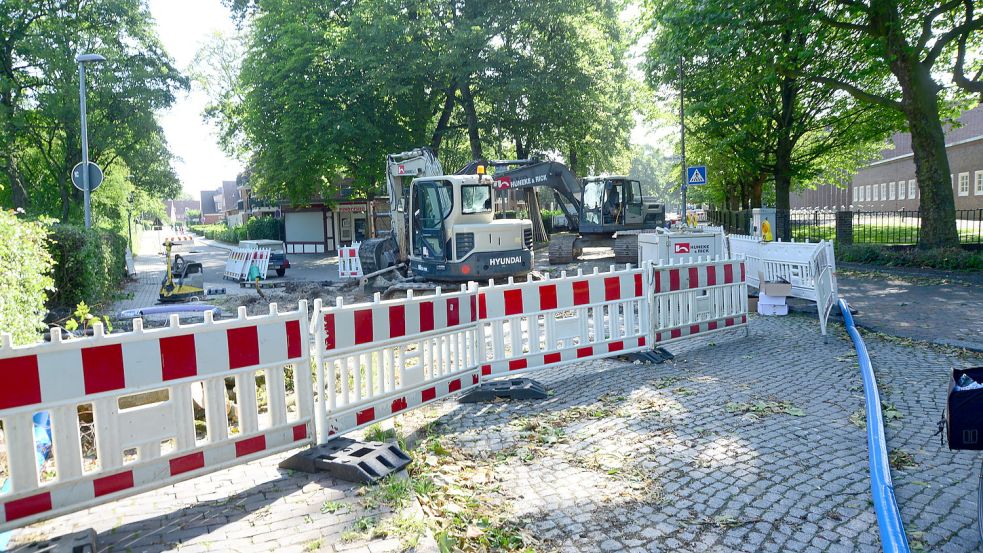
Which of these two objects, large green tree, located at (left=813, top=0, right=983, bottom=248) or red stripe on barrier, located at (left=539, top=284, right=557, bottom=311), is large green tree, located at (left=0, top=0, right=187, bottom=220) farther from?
red stripe on barrier, located at (left=539, top=284, right=557, bottom=311)

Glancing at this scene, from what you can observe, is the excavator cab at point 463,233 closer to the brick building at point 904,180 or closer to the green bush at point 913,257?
the green bush at point 913,257

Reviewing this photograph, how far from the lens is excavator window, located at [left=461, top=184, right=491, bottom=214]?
55.5 ft

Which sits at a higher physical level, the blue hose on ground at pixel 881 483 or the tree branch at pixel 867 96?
Result: the tree branch at pixel 867 96

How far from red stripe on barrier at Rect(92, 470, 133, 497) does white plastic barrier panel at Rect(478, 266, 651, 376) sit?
3655mm

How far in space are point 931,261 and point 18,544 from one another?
2113 cm

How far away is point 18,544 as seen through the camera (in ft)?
12.7

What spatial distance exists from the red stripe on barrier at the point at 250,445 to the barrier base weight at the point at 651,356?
16.7 feet

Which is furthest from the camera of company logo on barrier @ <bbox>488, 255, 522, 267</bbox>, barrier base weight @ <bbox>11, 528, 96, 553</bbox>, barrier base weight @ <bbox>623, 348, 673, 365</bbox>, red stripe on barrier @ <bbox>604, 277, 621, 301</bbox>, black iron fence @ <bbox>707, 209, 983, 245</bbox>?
black iron fence @ <bbox>707, 209, 983, 245</bbox>

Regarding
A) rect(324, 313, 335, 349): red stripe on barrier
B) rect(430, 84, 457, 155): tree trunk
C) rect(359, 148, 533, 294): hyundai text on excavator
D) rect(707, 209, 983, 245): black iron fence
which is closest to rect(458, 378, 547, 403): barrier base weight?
rect(324, 313, 335, 349): red stripe on barrier

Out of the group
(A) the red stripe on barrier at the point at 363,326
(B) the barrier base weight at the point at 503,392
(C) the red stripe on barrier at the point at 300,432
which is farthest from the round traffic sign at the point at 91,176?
(C) the red stripe on barrier at the point at 300,432

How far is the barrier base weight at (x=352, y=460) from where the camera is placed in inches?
185

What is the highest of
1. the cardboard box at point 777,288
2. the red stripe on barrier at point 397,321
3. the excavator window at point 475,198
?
the excavator window at point 475,198

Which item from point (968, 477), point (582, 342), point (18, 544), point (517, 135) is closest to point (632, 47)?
point (517, 135)

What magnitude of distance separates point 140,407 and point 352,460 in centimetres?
136
